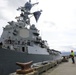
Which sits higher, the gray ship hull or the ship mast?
the ship mast

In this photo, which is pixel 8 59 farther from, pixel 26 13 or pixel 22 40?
pixel 26 13

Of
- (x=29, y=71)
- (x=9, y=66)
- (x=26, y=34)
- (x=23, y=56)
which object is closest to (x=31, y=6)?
(x=26, y=34)

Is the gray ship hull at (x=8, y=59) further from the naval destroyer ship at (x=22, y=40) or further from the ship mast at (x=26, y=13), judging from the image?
the ship mast at (x=26, y=13)

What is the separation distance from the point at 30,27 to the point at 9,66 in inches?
543

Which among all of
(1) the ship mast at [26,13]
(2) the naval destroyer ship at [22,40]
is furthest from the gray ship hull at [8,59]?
(1) the ship mast at [26,13]

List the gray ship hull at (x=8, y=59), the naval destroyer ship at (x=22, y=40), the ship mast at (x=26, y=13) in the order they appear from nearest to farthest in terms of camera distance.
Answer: the gray ship hull at (x=8, y=59), the naval destroyer ship at (x=22, y=40), the ship mast at (x=26, y=13)

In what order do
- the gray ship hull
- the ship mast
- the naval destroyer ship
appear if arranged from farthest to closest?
the ship mast, the naval destroyer ship, the gray ship hull

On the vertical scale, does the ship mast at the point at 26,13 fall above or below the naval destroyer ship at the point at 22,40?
above

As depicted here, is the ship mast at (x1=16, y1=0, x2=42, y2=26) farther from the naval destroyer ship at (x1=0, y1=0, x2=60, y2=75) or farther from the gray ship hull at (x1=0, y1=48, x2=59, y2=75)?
the gray ship hull at (x1=0, y1=48, x2=59, y2=75)

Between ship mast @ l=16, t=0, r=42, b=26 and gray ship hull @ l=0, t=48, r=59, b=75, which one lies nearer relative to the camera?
gray ship hull @ l=0, t=48, r=59, b=75

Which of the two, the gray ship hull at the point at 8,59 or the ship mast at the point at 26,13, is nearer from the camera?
the gray ship hull at the point at 8,59

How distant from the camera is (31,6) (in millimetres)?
32969

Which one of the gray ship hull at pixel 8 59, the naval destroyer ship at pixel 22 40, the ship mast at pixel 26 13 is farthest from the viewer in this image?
the ship mast at pixel 26 13

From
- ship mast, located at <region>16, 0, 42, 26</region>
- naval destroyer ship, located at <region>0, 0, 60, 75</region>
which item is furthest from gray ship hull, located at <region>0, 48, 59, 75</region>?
ship mast, located at <region>16, 0, 42, 26</region>
